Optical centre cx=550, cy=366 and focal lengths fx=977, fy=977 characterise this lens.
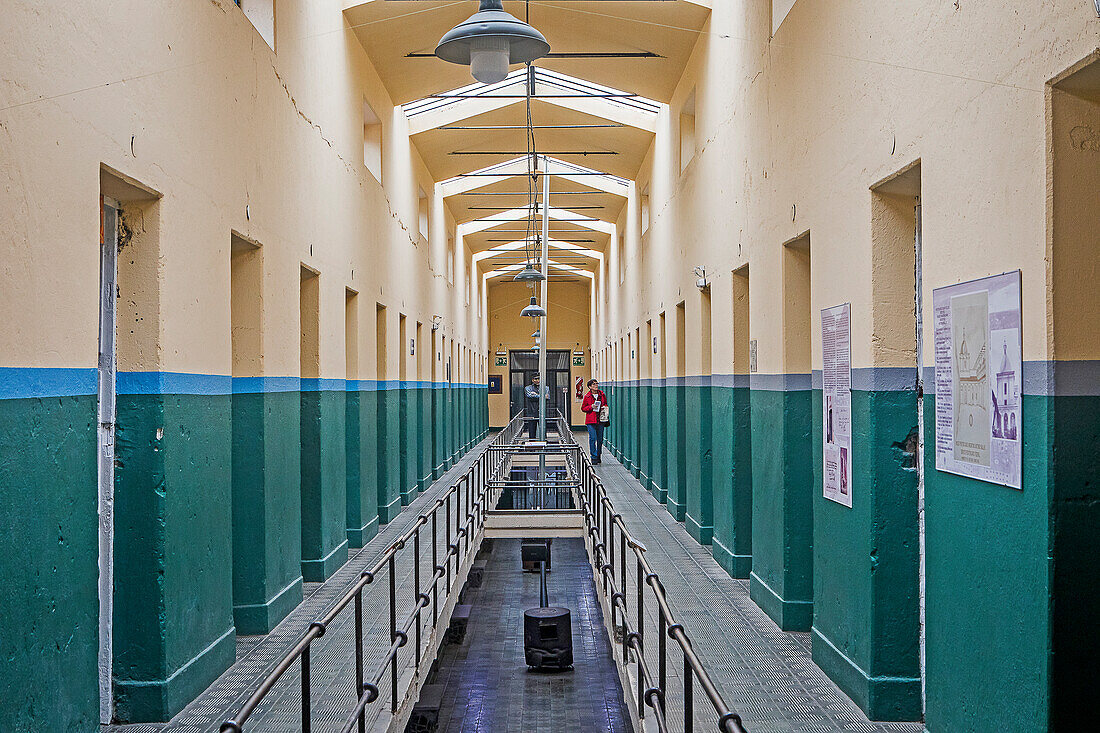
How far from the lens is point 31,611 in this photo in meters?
3.51

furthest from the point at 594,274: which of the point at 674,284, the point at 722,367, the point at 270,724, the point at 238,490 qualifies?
the point at 270,724

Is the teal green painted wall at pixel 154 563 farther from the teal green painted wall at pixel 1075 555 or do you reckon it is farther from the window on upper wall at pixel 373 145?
the window on upper wall at pixel 373 145

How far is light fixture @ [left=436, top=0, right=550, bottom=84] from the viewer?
512 cm

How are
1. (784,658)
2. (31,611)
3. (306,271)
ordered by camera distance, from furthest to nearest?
(306,271), (784,658), (31,611)

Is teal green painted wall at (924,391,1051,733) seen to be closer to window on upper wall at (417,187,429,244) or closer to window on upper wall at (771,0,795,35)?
window on upper wall at (771,0,795,35)

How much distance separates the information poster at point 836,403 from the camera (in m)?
5.24

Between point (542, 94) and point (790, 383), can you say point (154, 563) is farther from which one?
point (542, 94)

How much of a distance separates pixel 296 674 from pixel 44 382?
2626 millimetres

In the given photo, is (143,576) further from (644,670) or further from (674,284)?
(674,284)

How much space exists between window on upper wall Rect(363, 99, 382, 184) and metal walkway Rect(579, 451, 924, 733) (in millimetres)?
5544

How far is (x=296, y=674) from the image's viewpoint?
5.58 m

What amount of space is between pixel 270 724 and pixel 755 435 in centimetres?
420

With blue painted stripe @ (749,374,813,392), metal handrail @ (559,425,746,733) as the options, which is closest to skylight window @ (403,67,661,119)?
metal handrail @ (559,425,746,733)

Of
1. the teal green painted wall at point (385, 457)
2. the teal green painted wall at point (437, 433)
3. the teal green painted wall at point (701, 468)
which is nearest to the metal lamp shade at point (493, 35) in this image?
the teal green painted wall at point (701, 468)
